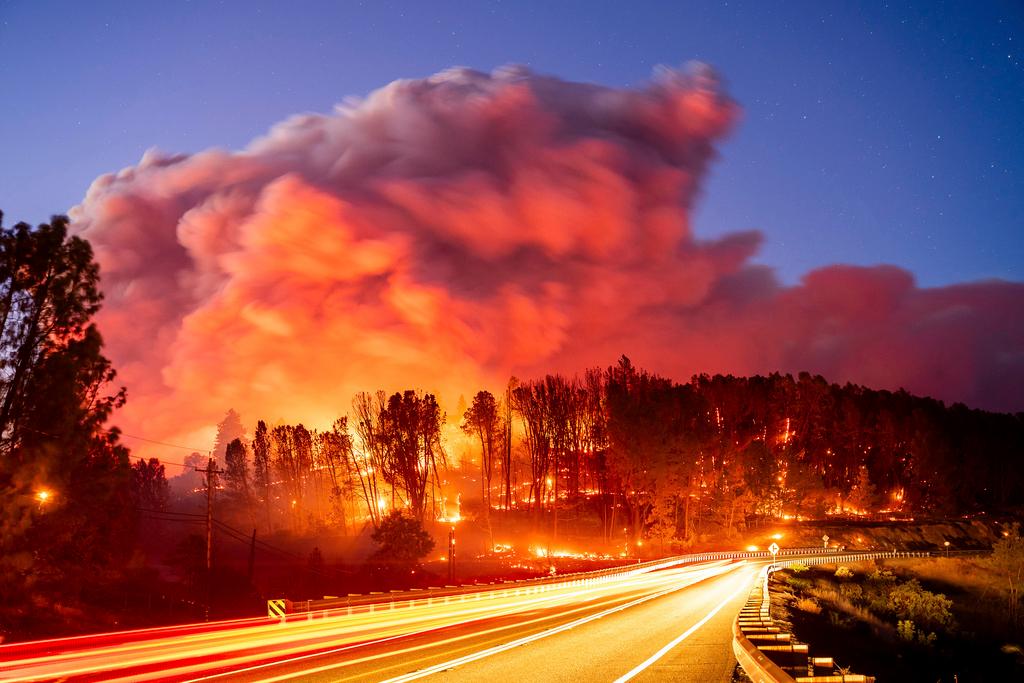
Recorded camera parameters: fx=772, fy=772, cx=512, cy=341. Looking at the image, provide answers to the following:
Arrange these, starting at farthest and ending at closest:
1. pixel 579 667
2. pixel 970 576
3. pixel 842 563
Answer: pixel 842 563 → pixel 970 576 → pixel 579 667

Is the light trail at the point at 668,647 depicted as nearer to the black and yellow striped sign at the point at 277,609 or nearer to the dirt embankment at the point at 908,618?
the dirt embankment at the point at 908,618

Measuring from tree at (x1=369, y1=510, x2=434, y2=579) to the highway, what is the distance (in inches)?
1249

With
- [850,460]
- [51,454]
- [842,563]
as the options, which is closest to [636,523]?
[842,563]

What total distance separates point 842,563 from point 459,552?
128 feet

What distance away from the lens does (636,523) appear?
3401 inches

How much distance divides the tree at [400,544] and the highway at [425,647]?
31.7 meters

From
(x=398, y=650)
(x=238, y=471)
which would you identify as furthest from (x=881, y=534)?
(x=238, y=471)

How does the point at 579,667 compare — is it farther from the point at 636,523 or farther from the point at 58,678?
the point at 636,523

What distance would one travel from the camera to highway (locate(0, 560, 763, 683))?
1566 centimetres

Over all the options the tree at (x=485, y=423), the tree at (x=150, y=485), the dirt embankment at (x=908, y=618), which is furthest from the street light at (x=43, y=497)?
the tree at (x=150, y=485)

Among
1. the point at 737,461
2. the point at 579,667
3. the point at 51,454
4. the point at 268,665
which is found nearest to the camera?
the point at 579,667

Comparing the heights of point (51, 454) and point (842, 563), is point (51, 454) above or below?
above

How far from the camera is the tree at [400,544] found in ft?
213

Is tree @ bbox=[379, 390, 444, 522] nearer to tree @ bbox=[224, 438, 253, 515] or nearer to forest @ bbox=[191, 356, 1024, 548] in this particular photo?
forest @ bbox=[191, 356, 1024, 548]
